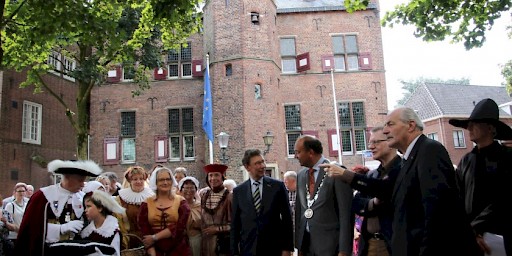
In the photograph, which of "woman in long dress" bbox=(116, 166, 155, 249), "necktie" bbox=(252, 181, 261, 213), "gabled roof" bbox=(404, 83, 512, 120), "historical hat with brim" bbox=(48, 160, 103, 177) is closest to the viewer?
"historical hat with brim" bbox=(48, 160, 103, 177)

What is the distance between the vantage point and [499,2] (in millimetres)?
7016

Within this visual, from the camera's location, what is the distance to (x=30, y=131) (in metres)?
19.4

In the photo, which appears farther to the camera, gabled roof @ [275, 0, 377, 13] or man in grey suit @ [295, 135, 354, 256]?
gabled roof @ [275, 0, 377, 13]

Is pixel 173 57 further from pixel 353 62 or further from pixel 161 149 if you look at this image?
pixel 353 62

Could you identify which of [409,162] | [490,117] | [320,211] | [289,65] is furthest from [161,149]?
Answer: [409,162]

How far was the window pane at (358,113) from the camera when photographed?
22359 millimetres

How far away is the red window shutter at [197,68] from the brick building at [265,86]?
0.19 ft

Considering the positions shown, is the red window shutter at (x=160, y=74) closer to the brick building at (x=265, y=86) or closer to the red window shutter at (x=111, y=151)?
the brick building at (x=265, y=86)

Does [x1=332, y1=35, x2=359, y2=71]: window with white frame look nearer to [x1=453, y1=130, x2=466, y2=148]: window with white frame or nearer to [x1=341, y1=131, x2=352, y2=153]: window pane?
[x1=341, y1=131, x2=352, y2=153]: window pane

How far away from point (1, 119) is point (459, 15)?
18.3m

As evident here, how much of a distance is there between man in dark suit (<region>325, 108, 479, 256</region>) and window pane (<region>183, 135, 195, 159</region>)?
1970cm

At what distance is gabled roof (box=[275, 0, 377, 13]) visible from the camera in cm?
2352

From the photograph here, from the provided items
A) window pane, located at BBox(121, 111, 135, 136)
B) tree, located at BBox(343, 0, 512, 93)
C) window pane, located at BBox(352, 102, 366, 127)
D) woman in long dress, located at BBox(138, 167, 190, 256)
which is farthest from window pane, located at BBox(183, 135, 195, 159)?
woman in long dress, located at BBox(138, 167, 190, 256)

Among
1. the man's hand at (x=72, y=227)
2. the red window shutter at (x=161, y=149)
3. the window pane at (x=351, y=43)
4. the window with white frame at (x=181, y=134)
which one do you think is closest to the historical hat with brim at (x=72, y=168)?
the man's hand at (x=72, y=227)
